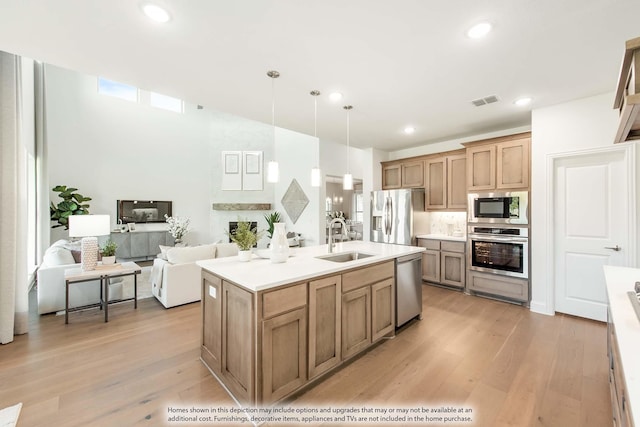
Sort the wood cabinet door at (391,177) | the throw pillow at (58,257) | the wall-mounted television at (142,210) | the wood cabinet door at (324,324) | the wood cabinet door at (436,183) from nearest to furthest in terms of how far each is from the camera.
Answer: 1. the wood cabinet door at (324,324)
2. the throw pillow at (58,257)
3. the wood cabinet door at (436,183)
4. the wood cabinet door at (391,177)
5. the wall-mounted television at (142,210)

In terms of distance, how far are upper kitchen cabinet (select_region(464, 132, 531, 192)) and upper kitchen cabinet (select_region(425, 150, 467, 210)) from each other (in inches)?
11.3

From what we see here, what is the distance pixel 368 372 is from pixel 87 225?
11.7 feet

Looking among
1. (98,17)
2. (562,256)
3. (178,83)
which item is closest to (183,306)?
(178,83)

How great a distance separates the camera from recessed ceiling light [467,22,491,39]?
1.89m

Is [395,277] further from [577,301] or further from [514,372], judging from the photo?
[577,301]

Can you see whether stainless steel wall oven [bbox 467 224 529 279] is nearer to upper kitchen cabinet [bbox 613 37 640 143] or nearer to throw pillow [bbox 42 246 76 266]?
upper kitchen cabinet [bbox 613 37 640 143]

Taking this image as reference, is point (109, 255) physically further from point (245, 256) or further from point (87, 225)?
point (245, 256)

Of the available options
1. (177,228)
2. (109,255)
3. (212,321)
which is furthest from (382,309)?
(177,228)

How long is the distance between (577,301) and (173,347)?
4.69 meters

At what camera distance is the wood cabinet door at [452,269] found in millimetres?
4336

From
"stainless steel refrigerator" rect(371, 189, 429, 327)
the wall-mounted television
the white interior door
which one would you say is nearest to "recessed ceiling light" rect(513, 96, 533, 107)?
the white interior door

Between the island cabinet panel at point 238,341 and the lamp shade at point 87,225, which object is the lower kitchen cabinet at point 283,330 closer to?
the island cabinet panel at point 238,341

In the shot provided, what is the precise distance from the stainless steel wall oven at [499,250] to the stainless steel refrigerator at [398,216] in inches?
37.1

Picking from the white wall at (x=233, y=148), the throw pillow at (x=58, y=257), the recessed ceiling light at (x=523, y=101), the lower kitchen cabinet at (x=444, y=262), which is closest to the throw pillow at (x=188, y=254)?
the throw pillow at (x=58, y=257)
